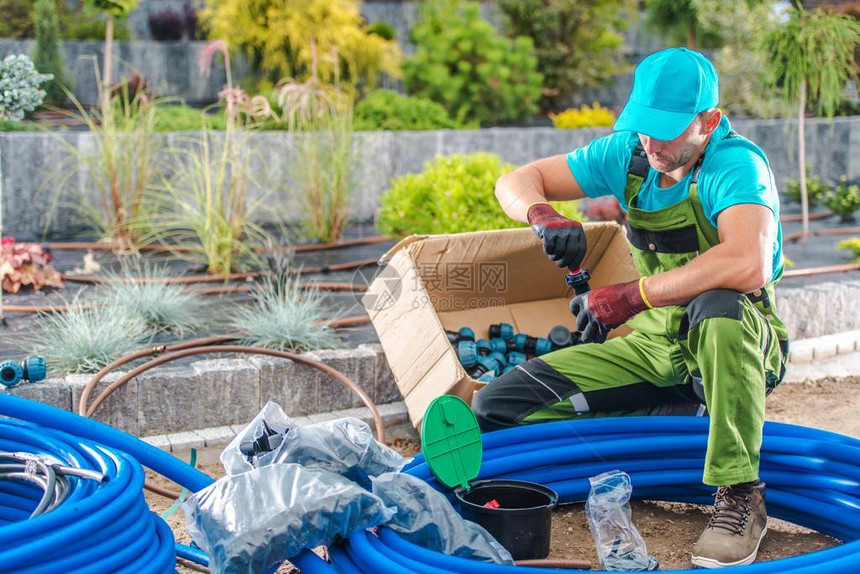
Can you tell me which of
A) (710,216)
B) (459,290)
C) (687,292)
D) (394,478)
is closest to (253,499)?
(394,478)

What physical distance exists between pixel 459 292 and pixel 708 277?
155cm

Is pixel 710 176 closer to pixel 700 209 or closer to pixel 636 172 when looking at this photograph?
pixel 700 209

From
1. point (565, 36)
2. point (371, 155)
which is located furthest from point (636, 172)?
point (565, 36)

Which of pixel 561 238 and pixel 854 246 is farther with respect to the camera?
pixel 854 246

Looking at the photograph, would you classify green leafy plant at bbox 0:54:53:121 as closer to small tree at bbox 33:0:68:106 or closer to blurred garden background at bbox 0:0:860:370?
blurred garden background at bbox 0:0:860:370

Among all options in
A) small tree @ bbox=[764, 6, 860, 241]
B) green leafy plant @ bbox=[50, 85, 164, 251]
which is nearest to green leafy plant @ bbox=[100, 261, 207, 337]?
green leafy plant @ bbox=[50, 85, 164, 251]

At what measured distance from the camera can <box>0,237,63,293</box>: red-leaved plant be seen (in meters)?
5.10

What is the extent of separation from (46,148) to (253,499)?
213 inches

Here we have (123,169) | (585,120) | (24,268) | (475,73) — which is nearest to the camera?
(24,268)

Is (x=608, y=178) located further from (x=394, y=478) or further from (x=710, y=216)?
(x=394, y=478)

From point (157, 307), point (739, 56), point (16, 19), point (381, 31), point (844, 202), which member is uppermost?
point (16, 19)

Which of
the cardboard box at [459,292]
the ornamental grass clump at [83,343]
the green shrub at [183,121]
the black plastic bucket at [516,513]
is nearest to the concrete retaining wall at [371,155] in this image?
the green shrub at [183,121]

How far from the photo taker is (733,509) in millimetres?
2887

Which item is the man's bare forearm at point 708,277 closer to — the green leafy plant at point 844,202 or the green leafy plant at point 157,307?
the green leafy plant at point 157,307
